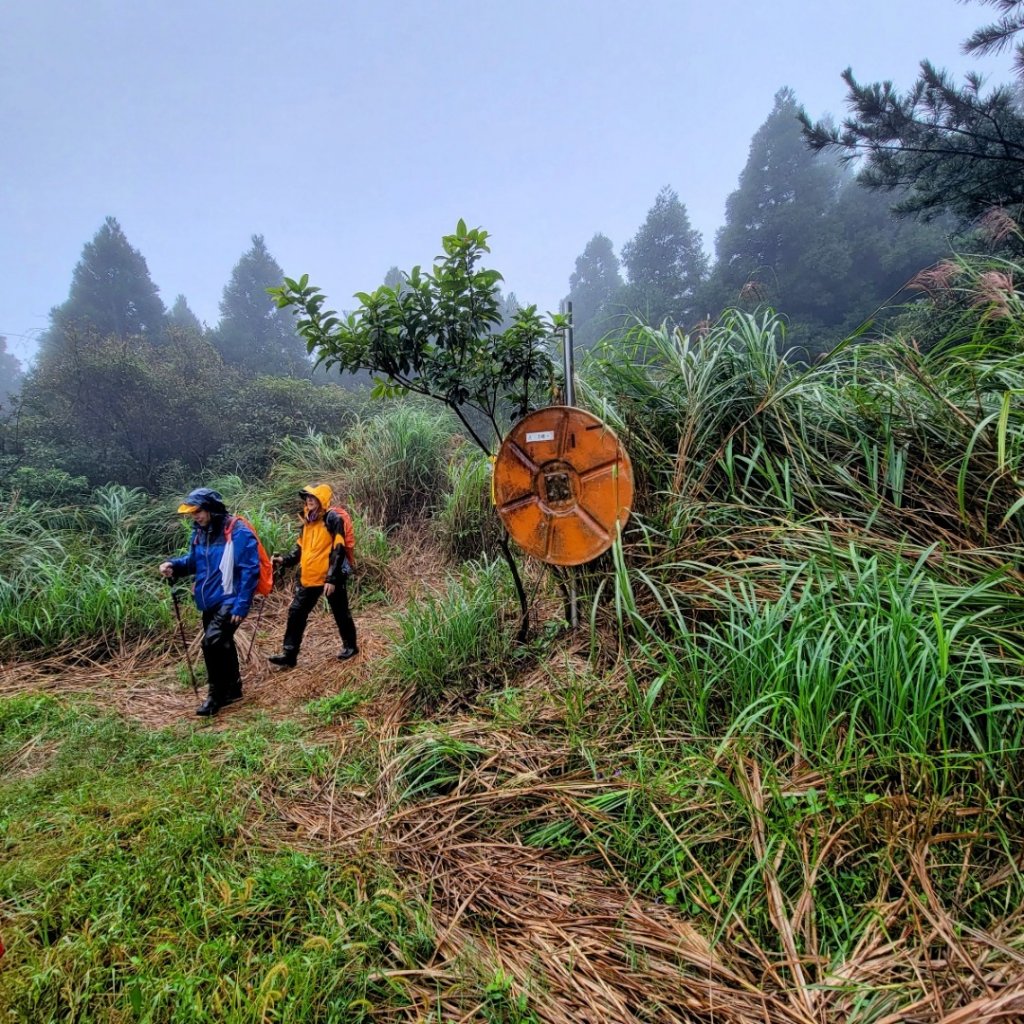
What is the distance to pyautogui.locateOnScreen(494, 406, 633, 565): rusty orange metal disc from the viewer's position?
2289mm

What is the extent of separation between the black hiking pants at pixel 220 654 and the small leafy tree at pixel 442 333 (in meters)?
1.72

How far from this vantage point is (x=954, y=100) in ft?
17.6

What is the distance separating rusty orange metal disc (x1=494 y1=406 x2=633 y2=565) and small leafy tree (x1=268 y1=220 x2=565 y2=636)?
0.26m

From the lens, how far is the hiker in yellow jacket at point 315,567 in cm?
342

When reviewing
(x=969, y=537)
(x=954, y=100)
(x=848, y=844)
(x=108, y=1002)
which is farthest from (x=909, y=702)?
(x=954, y=100)

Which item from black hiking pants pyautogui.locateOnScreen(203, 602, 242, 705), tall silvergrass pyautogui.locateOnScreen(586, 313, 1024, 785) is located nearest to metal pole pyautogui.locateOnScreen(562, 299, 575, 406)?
tall silvergrass pyautogui.locateOnScreen(586, 313, 1024, 785)

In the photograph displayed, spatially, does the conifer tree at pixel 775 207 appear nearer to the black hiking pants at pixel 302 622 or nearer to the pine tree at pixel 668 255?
the pine tree at pixel 668 255

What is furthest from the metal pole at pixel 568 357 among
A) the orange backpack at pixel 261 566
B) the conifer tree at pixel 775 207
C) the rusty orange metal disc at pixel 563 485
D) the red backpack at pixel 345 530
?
the conifer tree at pixel 775 207

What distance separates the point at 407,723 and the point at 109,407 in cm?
1124

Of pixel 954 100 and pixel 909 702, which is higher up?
pixel 954 100

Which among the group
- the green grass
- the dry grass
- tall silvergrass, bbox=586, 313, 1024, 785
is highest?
tall silvergrass, bbox=586, 313, 1024, 785

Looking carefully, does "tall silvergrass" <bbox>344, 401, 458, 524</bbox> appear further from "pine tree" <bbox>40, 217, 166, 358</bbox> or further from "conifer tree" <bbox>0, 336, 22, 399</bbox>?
"conifer tree" <bbox>0, 336, 22, 399</bbox>

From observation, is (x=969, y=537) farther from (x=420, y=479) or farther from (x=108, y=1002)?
(x=420, y=479)

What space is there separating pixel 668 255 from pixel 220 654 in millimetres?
30782
